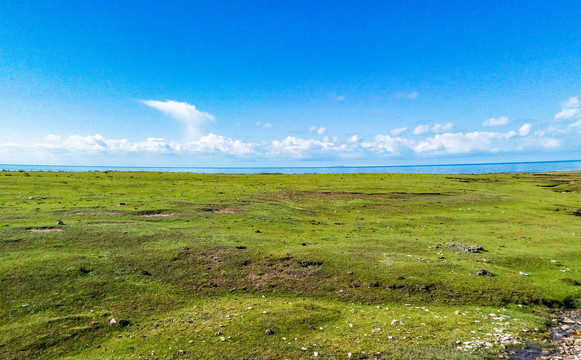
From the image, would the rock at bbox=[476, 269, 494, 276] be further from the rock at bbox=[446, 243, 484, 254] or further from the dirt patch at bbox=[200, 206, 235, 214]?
the dirt patch at bbox=[200, 206, 235, 214]

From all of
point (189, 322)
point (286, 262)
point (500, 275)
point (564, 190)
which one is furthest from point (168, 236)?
point (564, 190)

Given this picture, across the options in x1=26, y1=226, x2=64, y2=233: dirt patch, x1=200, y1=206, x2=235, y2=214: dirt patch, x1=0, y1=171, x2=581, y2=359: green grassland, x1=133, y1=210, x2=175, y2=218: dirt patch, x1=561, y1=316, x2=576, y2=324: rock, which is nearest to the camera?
x1=0, y1=171, x2=581, y2=359: green grassland

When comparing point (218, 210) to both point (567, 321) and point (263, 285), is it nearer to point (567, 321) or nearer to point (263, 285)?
point (263, 285)

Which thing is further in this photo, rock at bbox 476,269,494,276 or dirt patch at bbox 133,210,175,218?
dirt patch at bbox 133,210,175,218

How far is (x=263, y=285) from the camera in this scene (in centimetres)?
1518

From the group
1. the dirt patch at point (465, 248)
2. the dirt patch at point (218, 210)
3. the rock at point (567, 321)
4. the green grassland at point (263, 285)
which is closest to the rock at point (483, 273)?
the green grassland at point (263, 285)

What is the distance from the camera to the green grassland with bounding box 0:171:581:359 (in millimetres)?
10406

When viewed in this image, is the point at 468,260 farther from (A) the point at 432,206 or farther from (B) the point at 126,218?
(B) the point at 126,218

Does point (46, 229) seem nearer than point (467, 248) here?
Yes

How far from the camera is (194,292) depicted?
1429 cm

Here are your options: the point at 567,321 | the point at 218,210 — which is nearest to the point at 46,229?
the point at 218,210

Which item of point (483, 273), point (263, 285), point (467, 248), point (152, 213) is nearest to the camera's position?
point (263, 285)

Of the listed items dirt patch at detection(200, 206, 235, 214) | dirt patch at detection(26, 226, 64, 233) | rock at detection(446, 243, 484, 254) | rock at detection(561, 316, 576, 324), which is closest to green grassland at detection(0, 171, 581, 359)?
dirt patch at detection(26, 226, 64, 233)

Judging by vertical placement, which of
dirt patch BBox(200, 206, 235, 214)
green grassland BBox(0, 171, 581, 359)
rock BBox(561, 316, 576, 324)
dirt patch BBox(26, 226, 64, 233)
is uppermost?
dirt patch BBox(26, 226, 64, 233)
